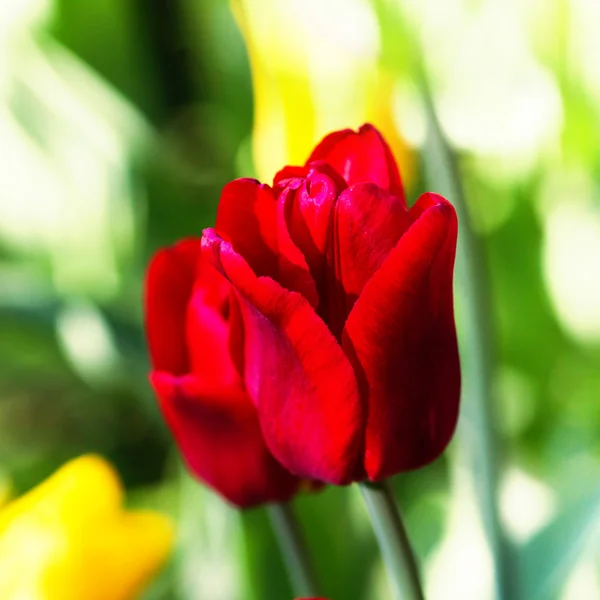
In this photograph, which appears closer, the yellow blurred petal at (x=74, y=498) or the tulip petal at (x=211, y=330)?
the tulip petal at (x=211, y=330)

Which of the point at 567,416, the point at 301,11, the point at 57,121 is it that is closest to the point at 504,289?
the point at 567,416

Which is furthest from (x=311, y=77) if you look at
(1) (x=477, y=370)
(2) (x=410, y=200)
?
(1) (x=477, y=370)

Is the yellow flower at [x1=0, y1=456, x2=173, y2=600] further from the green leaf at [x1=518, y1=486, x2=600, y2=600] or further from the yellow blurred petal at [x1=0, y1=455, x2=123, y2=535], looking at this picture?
the green leaf at [x1=518, y1=486, x2=600, y2=600]

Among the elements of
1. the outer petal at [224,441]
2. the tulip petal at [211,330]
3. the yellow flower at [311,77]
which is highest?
the yellow flower at [311,77]

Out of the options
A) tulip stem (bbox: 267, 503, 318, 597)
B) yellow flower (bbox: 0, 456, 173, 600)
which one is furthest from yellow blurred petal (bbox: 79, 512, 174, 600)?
tulip stem (bbox: 267, 503, 318, 597)

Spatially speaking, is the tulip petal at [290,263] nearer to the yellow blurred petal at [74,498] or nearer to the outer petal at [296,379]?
the outer petal at [296,379]

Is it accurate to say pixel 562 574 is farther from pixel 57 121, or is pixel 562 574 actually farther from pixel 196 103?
pixel 196 103

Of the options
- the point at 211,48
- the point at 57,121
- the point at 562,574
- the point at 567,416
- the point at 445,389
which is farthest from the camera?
the point at 211,48

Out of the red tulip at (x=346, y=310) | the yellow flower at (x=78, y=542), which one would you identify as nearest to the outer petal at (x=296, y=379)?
the red tulip at (x=346, y=310)
